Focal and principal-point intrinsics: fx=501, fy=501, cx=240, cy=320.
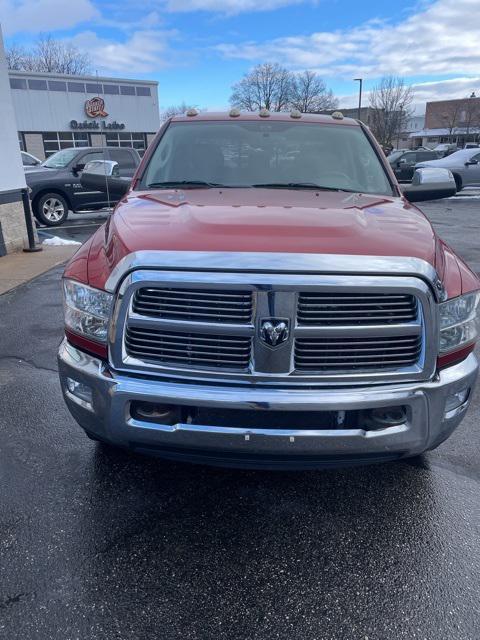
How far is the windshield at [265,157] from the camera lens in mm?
3398

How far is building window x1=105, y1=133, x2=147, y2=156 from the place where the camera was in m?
38.4

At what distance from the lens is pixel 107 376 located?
214cm

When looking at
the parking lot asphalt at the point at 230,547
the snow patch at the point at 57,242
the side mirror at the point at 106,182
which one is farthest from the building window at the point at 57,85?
the parking lot asphalt at the point at 230,547

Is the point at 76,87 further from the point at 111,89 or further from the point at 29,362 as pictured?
the point at 29,362

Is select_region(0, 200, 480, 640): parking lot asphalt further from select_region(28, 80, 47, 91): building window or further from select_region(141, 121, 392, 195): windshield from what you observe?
select_region(28, 80, 47, 91): building window

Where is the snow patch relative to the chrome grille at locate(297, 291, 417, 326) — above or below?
below

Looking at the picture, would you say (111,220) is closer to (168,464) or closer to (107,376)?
(107,376)

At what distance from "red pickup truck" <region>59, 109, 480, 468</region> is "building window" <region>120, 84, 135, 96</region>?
40.1 m

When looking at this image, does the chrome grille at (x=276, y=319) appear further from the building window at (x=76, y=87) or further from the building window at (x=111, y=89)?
the building window at (x=111, y=89)

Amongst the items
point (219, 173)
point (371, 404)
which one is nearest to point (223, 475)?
point (371, 404)

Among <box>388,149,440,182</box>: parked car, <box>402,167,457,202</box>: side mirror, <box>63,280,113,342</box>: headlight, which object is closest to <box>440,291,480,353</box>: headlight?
<box>63,280,113,342</box>: headlight

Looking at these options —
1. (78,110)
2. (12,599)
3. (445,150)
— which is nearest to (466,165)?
(12,599)

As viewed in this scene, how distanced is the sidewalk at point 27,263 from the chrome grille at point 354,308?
5.67 m

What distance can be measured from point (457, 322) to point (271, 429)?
3.11 ft
